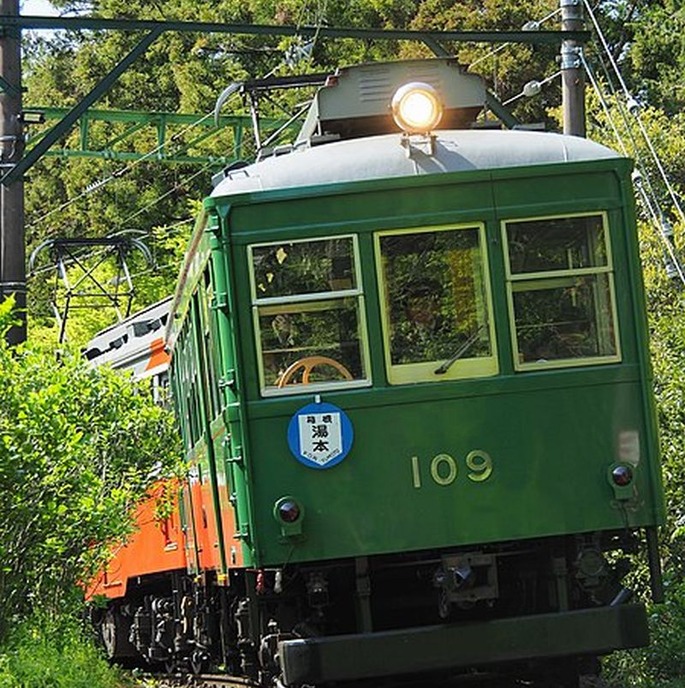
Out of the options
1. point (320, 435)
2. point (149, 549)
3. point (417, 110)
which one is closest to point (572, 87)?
point (417, 110)

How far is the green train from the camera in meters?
9.16

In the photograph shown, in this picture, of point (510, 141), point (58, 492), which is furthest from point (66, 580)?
point (510, 141)

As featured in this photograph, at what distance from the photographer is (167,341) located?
14836mm

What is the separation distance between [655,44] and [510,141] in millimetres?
30132

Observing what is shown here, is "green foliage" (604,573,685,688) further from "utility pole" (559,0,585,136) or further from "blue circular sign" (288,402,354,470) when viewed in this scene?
"utility pole" (559,0,585,136)

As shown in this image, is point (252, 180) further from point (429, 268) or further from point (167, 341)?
point (167, 341)

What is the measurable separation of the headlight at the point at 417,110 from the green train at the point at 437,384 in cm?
5

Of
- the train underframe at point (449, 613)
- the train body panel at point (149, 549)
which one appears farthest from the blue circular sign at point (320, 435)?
the train body panel at point (149, 549)

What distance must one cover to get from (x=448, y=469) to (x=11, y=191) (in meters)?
7.59

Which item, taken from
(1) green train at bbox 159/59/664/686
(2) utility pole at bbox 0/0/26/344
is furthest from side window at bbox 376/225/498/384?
(2) utility pole at bbox 0/0/26/344

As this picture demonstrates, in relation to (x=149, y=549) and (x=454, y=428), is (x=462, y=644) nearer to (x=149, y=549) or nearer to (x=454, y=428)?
(x=454, y=428)

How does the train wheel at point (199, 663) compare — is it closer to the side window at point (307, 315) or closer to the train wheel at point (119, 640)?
the train wheel at point (119, 640)

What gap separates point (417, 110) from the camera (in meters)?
9.55

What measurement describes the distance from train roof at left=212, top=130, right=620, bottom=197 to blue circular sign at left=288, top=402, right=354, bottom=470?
1222mm
